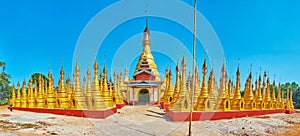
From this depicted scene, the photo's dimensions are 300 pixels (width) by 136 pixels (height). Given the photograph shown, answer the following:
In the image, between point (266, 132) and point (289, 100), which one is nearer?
point (266, 132)

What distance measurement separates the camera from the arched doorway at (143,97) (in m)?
35.2

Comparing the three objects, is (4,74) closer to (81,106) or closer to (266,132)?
(81,106)

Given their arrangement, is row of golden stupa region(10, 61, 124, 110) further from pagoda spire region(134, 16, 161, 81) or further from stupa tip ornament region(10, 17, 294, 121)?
pagoda spire region(134, 16, 161, 81)

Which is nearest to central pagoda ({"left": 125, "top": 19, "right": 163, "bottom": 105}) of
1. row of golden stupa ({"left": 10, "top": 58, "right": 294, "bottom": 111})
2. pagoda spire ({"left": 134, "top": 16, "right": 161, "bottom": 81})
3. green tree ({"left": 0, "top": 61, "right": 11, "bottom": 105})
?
pagoda spire ({"left": 134, "top": 16, "right": 161, "bottom": 81})

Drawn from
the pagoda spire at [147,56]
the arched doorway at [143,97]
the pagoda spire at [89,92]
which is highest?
the pagoda spire at [147,56]

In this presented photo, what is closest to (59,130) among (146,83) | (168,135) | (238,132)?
(168,135)

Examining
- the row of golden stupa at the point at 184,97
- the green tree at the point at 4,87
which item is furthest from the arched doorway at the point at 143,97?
the green tree at the point at 4,87

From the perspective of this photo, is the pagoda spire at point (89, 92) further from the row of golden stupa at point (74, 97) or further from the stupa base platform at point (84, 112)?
the stupa base platform at point (84, 112)

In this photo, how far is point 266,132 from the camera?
488 inches

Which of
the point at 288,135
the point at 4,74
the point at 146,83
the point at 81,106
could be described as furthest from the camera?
the point at 4,74

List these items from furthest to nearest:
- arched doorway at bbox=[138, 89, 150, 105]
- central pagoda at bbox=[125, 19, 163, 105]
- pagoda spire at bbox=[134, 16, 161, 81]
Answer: pagoda spire at bbox=[134, 16, 161, 81] → arched doorway at bbox=[138, 89, 150, 105] → central pagoda at bbox=[125, 19, 163, 105]

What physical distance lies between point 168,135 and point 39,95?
1736 centimetres

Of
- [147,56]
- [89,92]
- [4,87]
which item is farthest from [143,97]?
[4,87]

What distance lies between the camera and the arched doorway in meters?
35.2
